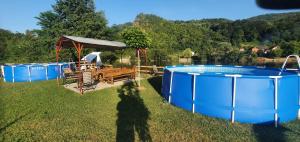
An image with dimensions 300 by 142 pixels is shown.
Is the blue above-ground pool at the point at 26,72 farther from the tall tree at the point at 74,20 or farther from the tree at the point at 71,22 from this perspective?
the tall tree at the point at 74,20

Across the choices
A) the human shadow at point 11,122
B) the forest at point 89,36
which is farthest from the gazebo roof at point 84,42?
the forest at point 89,36

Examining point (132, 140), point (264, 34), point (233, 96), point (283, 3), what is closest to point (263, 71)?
point (233, 96)

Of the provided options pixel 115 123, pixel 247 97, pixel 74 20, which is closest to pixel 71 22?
pixel 74 20

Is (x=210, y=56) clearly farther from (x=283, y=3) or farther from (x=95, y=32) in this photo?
(x=283, y=3)

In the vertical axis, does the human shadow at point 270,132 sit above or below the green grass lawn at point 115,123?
below

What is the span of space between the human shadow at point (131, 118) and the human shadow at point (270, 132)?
2.90 m

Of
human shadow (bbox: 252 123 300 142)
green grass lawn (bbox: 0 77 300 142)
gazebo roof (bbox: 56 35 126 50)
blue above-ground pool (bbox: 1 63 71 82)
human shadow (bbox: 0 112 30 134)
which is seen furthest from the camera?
blue above-ground pool (bbox: 1 63 71 82)

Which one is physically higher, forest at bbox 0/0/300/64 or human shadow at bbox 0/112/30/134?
forest at bbox 0/0/300/64

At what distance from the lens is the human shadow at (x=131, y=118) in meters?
6.08

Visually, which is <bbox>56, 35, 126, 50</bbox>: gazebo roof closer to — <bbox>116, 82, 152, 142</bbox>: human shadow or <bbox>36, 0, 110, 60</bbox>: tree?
<bbox>116, 82, 152, 142</bbox>: human shadow

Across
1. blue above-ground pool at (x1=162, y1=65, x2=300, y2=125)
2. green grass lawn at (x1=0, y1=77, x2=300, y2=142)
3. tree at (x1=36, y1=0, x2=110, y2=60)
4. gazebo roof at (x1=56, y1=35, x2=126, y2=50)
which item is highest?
tree at (x1=36, y1=0, x2=110, y2=60)

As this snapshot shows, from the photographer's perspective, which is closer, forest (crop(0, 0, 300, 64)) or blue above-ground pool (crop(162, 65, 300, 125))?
blue above-ground pool (crop(162, 65, 300, 125))

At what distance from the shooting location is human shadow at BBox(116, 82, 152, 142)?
6.08 meters

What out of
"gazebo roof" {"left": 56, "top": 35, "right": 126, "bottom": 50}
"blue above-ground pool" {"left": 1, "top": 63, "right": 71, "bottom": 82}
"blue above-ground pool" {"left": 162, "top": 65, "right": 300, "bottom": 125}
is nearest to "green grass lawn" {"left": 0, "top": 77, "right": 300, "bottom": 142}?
"blue above-ground pool" {"left": 162, "top": 65, "right": 300, "bottom": 125}
